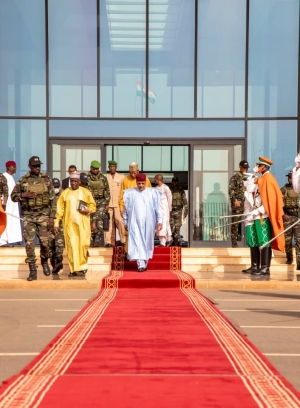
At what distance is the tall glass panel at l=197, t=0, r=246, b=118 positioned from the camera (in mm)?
19797

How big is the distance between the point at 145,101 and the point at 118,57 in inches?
50.4

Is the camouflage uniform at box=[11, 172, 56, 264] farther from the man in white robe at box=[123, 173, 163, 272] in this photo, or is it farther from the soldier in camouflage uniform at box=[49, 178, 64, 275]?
the man in white robe at box=[123, 173, 163, 272]

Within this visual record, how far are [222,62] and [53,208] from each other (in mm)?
8210

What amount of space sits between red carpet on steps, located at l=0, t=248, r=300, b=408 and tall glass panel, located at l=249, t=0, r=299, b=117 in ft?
36.0

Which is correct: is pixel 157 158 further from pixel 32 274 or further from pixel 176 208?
pixel 32 274

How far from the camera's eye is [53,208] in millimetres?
13266

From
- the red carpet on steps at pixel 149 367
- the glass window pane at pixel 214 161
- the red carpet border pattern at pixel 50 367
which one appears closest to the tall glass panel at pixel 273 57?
the glass window pane at pixel 214 161

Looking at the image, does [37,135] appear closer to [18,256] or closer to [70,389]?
[18,256]

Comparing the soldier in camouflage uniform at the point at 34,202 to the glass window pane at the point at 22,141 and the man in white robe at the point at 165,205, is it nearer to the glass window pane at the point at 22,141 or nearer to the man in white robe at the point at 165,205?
the man in white robe at the point at 165,205

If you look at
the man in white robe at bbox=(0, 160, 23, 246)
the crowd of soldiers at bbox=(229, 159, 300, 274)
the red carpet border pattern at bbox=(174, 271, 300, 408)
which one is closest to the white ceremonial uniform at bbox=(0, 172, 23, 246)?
the man in white robe at bbox=(0, 160, 23, 246)

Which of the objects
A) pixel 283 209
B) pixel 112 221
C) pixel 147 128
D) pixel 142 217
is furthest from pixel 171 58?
pixel 142 217

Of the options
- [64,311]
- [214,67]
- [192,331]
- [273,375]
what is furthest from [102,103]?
[273,375]

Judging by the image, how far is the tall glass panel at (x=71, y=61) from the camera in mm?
19750

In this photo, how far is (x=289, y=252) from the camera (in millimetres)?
16281
